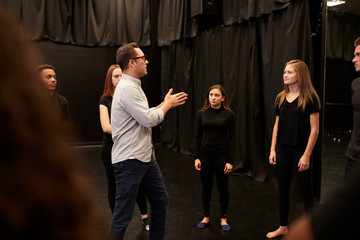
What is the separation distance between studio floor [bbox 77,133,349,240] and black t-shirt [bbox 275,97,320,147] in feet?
3.13

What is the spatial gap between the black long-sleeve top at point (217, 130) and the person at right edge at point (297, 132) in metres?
0.45

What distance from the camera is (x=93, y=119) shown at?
794cm

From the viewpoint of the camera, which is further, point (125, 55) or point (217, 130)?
point (217, 130)

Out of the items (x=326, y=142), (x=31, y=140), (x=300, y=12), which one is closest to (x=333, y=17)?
(x=300, y=12)

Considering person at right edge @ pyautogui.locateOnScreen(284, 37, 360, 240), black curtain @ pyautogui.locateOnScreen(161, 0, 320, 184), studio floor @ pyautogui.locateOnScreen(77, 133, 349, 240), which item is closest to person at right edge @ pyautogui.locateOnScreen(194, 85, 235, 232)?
studio floor @ pyautogui.locateOnScreen(77, 133, 349, 240)

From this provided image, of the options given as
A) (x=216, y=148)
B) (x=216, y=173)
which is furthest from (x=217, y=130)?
(x=216, y=173)

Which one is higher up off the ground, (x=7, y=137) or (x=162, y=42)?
(x=162, y=42)

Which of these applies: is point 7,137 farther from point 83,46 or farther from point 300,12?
point 83,46

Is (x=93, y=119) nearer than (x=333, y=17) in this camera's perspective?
No

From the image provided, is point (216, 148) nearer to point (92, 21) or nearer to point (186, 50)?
point (186, 50)

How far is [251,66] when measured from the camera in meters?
4.79

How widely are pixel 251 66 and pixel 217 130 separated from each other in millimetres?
2147

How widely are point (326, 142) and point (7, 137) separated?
3966mm

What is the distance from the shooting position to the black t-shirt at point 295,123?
8.74 feet
